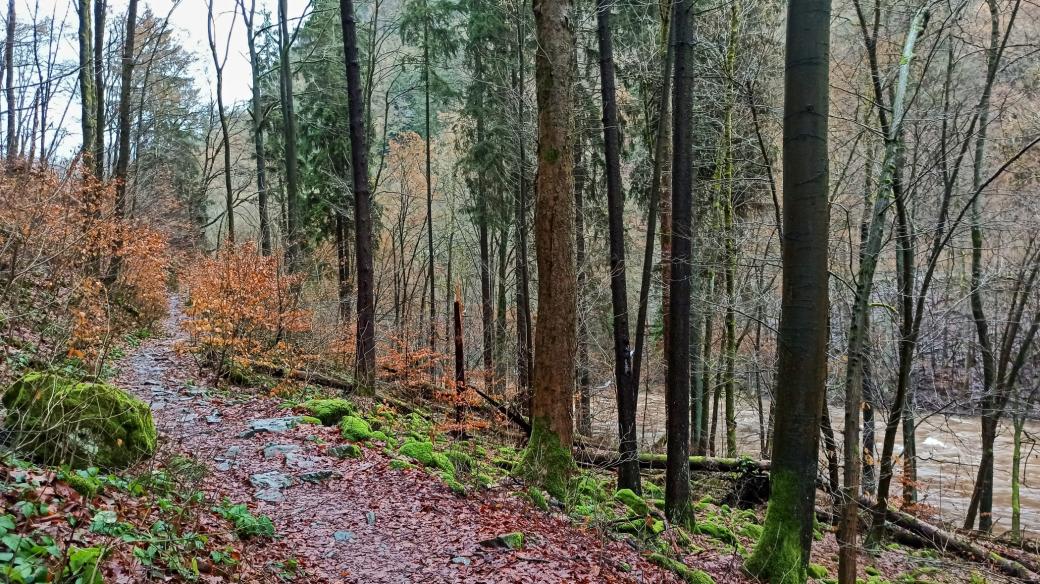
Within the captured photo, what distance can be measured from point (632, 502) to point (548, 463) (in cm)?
204

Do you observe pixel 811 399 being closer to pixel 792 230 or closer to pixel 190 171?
pixel 792 230

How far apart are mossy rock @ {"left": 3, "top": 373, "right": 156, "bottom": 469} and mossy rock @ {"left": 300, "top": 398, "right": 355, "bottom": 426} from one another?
3.32 meters

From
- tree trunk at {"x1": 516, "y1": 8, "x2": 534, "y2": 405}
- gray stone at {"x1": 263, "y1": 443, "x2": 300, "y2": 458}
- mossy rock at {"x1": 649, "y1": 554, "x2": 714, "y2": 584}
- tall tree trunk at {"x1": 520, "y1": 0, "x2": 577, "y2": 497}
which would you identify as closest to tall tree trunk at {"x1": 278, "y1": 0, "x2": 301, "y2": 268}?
tree trunk at {"x1": 516, "y1": 8, "x2": 534, "y2": 405}

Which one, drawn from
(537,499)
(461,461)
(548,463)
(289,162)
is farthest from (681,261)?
(289,162)

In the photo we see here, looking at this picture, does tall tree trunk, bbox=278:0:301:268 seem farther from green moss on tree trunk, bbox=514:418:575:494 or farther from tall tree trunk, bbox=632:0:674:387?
green moss on tree trunk, bbox=514:418:575:494

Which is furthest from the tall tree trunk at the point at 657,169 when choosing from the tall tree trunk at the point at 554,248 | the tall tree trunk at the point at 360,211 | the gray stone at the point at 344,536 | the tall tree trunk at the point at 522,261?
the gray stone at the point at 344,536

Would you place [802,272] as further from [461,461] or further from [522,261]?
[522,261]

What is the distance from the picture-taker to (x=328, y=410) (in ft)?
26.1

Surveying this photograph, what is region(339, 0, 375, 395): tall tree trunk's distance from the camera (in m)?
9.77

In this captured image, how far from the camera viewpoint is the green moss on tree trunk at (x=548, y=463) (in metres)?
6.60

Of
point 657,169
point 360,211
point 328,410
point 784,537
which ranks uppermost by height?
point 657,169

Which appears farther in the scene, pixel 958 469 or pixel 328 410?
pixel 958 469

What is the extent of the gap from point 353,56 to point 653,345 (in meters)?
13.7

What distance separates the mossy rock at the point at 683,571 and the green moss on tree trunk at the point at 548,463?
125 centimetres
